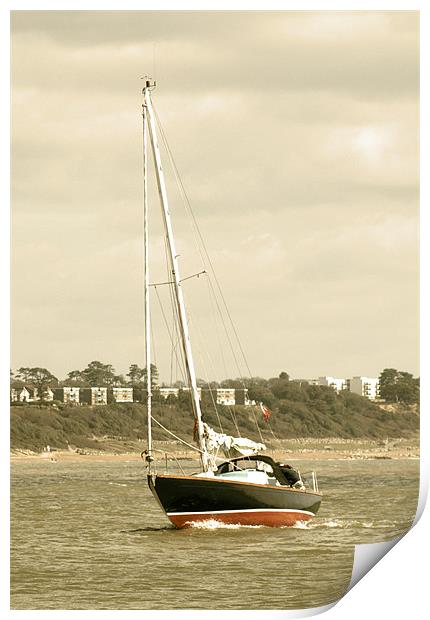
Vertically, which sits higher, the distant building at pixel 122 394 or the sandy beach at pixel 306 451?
the distant building at pixel 122 394

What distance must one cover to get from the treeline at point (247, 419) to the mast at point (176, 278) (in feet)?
0.29

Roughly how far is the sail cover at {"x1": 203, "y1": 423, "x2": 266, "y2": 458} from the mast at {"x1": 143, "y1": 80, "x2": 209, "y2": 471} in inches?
1.5

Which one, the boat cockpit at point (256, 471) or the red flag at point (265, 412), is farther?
the boat cockpit at point (256, 471)

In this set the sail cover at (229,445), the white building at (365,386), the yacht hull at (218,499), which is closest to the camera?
the white building at (365,386)

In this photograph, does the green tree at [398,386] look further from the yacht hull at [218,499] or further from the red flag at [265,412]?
the yacht hull at [218,499]

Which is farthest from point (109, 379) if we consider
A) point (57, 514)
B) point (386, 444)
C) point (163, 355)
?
point (386, 444)

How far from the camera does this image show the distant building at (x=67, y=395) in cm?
858

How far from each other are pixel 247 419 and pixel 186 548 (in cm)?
90

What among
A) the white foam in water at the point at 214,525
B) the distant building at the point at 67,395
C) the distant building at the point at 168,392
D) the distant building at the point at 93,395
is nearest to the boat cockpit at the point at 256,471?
the white foam in water at the point at 214,525

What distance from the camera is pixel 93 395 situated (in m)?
8.70

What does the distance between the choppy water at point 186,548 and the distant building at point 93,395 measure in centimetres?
41

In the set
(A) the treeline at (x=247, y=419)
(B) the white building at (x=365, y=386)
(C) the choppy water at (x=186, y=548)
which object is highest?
(B) the white building at (x=365, y=386)

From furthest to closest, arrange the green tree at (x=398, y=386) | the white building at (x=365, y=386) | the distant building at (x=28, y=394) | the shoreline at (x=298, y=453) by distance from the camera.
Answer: the shoreline at (x=298, y=453), the white building at (x=365, y=386), the distant building at (x=28, y=394), the green tree at (x=398, y=386)
